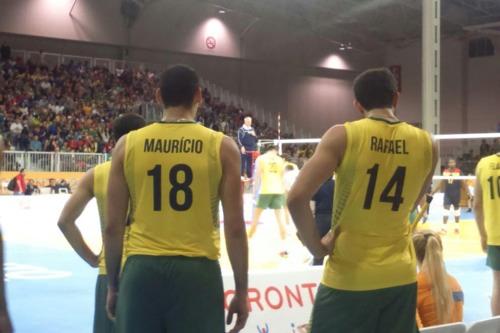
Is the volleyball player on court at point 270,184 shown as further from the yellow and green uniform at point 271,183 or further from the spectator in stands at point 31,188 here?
the spectator in stands at point 31,188

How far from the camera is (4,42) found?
29031 millimetres

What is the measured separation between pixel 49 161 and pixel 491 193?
1866 cm

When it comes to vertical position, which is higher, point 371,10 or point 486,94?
point 371,10

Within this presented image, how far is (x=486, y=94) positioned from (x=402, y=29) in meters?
5.55

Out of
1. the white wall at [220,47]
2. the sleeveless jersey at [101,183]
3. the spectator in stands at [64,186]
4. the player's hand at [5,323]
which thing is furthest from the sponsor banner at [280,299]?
the white wall at [220,47]

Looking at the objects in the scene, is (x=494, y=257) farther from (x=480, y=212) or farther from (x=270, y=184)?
(x=270, y=184)

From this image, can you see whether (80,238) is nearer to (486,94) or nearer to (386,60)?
(486,94)

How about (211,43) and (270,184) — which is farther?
(211,43)

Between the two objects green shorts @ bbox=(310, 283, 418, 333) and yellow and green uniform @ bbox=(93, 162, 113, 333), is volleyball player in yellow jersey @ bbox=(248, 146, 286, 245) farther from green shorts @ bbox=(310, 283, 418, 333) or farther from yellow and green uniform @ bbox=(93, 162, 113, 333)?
green shorts @ bbox=(310, 283, 418, 333)

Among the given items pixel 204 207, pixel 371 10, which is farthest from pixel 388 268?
pixel 371 10

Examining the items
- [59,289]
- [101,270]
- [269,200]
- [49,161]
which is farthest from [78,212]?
[49,161]

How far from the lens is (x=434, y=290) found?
420cm

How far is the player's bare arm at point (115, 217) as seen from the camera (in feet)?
9.74

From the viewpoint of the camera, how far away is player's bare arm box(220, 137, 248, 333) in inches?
116
